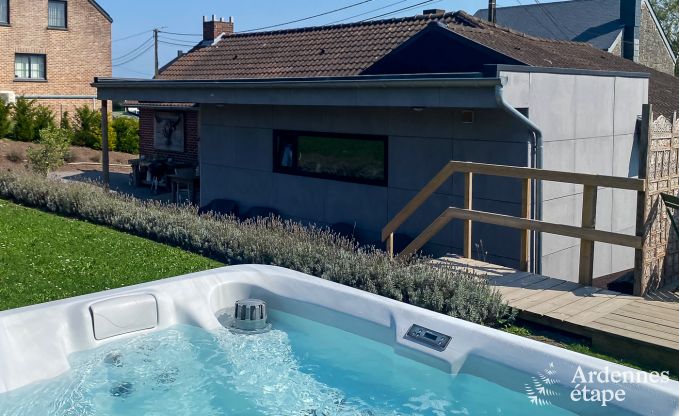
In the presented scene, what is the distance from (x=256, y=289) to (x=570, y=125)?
5176 mm

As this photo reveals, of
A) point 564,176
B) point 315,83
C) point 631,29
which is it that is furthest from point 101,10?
point 564,176

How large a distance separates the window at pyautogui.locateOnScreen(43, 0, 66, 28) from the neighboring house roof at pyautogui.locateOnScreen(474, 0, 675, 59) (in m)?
18.0

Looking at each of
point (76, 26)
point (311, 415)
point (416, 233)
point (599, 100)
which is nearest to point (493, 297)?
point (311, 415)

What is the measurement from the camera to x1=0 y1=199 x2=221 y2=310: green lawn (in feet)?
27.2

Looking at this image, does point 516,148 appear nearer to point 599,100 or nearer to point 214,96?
point 599,100

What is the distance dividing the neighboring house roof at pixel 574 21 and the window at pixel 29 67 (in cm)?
1871

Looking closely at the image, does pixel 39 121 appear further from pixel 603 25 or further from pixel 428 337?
pixel 428 337

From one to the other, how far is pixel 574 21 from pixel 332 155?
20.2 m

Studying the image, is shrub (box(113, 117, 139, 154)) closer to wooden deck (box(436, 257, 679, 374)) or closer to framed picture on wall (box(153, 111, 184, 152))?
framed picture on wall (box(153, 111, 184, 152))

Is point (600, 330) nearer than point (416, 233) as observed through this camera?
Yes

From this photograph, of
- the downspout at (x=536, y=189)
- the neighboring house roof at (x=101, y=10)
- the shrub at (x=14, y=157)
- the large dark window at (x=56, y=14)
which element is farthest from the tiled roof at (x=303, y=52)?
the neighboring house roof at (x=101, y=10)

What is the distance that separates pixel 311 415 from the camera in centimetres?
592

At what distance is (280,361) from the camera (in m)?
6.96

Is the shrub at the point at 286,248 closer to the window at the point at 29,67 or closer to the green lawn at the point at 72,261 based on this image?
the green lawn at the point at 72,261
